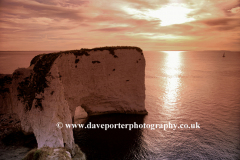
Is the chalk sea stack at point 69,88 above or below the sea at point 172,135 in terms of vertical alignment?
above

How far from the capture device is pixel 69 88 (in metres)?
14.9

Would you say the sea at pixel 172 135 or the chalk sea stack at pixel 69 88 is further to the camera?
the sea at pixel 172 135

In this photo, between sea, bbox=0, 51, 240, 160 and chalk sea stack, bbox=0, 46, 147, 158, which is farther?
sea, bbox=0, 51, 240, 160

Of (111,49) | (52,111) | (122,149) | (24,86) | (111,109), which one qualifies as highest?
(111,49)

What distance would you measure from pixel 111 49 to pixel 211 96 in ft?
63.3

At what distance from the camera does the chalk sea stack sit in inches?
328

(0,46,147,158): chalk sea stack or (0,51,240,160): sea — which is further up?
(0,46,147,158): chalk sea stack

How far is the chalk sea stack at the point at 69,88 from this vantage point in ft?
27.3

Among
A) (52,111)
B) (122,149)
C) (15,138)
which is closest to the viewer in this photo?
(52,111)

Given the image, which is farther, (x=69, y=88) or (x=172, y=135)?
(x=69, y=88)

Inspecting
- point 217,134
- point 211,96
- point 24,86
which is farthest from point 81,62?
point 211,96

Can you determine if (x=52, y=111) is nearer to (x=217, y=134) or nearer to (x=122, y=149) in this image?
(x=122, y=149)

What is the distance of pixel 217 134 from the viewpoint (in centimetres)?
1371

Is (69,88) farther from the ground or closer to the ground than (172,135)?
farther from the ground
